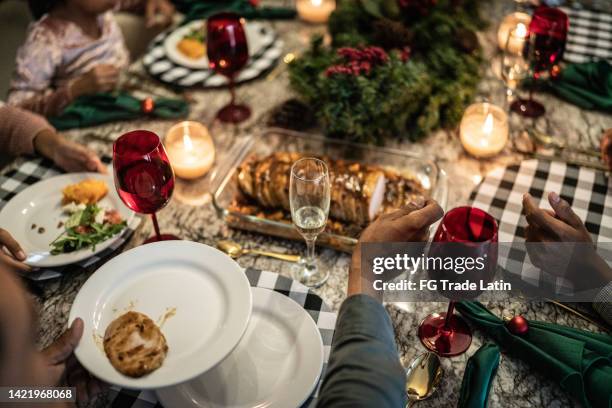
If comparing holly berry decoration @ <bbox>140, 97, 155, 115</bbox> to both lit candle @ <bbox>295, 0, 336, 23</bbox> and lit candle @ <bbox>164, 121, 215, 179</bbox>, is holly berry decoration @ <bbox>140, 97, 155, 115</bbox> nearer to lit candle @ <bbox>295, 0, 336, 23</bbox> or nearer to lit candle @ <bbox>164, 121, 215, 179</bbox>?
lit candle @ <bbox>164, 121, 215, 179</bbox>

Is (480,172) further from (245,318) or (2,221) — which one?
(2,221)

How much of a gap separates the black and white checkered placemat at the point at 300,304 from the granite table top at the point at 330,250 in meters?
0.09

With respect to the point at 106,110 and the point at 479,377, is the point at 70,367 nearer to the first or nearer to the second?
the point at 479,377

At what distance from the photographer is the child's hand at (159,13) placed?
216 cm

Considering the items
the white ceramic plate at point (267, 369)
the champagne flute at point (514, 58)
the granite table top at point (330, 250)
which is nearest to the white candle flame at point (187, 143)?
the granite table top at point (330, 250)

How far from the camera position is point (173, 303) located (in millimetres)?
931

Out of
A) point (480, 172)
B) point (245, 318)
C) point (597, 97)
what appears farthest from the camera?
point (597, 97)

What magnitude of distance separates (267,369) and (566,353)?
0.55m

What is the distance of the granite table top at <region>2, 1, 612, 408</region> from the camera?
977mm

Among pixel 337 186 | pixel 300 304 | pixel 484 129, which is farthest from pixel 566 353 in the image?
pixel 484 129

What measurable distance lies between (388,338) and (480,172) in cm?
78

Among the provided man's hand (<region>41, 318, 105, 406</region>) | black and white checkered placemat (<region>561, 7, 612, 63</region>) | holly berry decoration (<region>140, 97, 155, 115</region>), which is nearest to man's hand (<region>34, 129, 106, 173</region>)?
holly berry decoration (<region>140, 97, 155, 115</region>)

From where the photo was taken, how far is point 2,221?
4.07 feet

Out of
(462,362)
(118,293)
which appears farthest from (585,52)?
(118,293)
